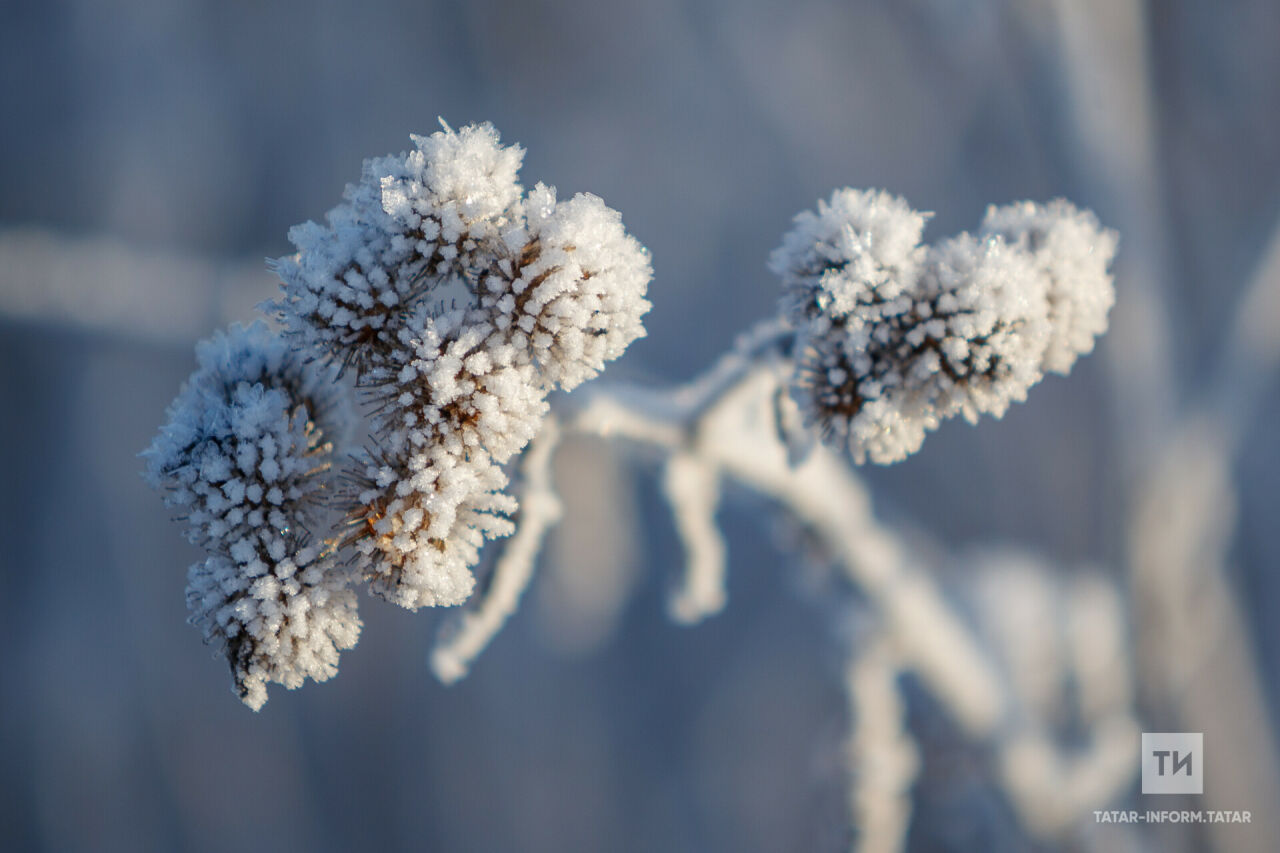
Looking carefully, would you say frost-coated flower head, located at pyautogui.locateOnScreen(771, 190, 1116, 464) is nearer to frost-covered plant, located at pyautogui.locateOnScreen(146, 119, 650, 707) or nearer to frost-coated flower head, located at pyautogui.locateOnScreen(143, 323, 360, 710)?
frost-covered plant, located at pyautogui.locateOnScreen(146, 119, 650, 707)

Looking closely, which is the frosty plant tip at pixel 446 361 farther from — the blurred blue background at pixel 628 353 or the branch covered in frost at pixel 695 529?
the blurred blue background at pixel 628 353

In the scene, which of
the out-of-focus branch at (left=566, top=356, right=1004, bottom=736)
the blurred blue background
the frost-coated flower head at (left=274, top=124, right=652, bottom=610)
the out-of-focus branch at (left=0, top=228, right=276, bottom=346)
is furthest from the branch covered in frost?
the out-of-focus branch at (left=0, top=228, right=276, bottom=346)

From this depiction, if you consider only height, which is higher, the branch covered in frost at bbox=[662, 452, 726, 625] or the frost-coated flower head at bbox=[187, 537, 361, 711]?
the branch covered in frost at bbox=[662, 452, 726, 625]

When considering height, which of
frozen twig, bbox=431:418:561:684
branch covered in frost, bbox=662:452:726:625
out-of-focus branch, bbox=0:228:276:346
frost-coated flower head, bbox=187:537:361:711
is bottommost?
frost-coated flower head, bbox=187:537:361:711

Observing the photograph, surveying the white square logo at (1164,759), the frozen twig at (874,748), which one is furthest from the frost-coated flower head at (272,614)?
the white square logo at (1164,759)

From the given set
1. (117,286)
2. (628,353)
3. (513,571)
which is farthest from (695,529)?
(117,286)

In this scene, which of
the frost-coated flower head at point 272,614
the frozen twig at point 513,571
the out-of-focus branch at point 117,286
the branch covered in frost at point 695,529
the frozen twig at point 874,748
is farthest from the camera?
the out-of-focus branch at point 117,286
